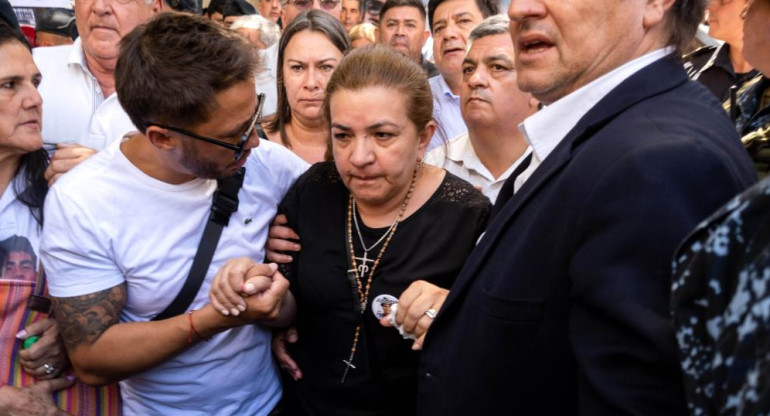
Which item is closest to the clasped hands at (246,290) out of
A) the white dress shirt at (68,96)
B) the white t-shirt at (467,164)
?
the white t-shirt at (467,164)

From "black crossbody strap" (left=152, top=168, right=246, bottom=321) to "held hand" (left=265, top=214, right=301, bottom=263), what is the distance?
0.19 m

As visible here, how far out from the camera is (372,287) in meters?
2.11

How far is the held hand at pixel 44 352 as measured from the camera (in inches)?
80.8

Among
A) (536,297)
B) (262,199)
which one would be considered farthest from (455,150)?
(536,297)

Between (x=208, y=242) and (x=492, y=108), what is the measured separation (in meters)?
1.44

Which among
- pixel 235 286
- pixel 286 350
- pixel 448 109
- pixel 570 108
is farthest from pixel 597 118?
pixel 448 109

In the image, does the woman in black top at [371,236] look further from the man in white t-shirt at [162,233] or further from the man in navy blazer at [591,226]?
the man in navy blazer at [591,226]

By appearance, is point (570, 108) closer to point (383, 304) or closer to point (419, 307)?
point (419, 307)

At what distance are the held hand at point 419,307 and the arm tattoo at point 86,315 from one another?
2.91 feet

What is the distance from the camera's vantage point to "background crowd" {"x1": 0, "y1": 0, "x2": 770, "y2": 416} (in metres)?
0.99

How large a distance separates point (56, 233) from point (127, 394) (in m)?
0.66

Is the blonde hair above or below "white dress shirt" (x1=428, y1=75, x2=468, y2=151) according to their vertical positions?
above

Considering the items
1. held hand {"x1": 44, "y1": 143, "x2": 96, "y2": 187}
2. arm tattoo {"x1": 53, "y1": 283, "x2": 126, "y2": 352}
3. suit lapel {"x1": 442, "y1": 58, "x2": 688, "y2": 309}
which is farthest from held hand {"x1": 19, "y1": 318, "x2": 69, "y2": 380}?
suit lapel {"x1": 442, "y1": 58, "x2": 688, "y2": 309}

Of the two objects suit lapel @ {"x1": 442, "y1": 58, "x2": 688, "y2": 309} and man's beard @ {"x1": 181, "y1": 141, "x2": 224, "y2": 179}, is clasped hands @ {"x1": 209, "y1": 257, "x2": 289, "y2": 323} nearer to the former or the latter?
man's beard @ {"x1": 181, "y1": 141, "x2": 224, "y2": 179}
